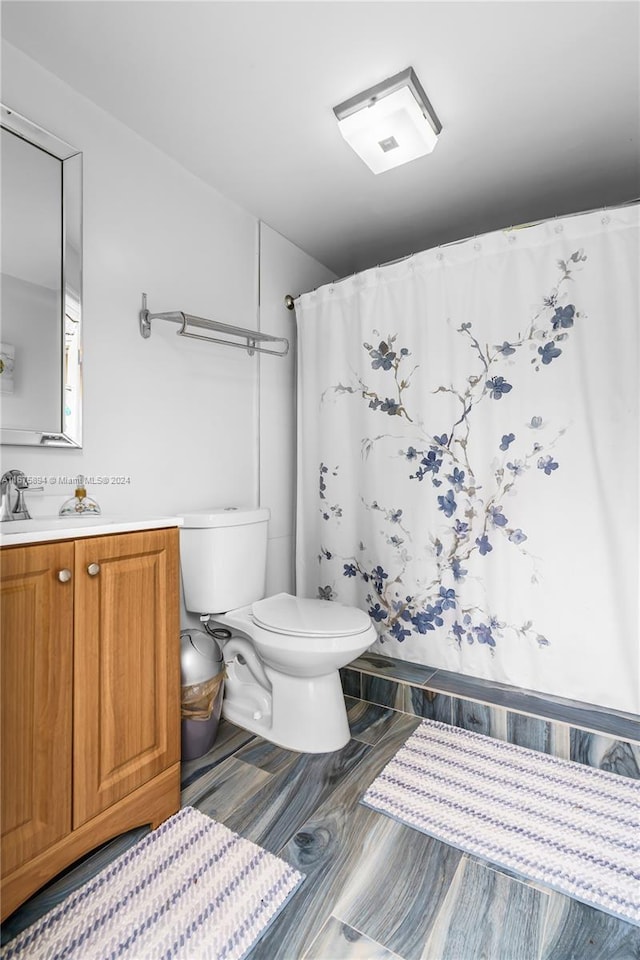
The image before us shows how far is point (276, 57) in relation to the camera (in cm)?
143

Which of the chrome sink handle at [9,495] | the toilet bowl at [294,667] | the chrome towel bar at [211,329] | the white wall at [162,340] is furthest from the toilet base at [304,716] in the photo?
the chrome towel bar at [211,329]

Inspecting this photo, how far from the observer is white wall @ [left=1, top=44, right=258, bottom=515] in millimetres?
1533

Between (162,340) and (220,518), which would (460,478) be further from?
(162,340)

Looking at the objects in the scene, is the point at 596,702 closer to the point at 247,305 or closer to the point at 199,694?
the point at 199,694

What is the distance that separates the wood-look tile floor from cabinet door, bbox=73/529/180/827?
25cm

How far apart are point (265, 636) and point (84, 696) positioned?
69cm

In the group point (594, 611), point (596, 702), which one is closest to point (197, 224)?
point (594, 611)

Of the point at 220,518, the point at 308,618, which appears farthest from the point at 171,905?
the point at 220,518

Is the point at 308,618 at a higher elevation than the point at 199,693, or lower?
higher

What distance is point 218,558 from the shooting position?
181cm

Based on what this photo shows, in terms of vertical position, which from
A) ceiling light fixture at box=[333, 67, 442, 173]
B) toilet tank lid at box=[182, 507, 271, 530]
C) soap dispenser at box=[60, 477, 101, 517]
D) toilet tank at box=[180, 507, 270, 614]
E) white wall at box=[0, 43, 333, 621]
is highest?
ceiling light fixture at box=[333, 67, 442, 173]

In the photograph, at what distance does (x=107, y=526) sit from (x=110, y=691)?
0.40 meters

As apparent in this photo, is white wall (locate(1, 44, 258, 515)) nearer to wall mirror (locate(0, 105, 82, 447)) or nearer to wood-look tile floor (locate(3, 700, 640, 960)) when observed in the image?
wall mirror (locate(0, 105, 82, 447))

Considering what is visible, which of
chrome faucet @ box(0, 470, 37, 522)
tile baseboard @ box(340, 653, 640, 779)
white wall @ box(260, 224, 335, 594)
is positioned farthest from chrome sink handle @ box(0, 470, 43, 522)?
tile baseboard @ box(340, 653, 640, 779)
